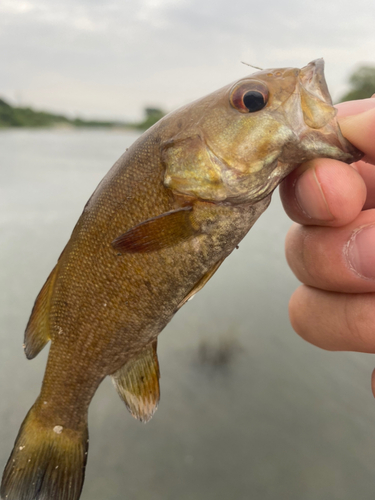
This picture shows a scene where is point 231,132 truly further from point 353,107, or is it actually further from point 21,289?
point 21,289

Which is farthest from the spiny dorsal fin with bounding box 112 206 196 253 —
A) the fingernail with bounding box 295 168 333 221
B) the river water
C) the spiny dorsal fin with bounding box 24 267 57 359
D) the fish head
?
the river water

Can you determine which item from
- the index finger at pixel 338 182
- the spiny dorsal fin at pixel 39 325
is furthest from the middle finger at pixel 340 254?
the spiny dorsal fin at pixel 39 325

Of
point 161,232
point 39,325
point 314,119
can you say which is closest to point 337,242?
point 314,119

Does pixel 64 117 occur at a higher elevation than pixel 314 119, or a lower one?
higher

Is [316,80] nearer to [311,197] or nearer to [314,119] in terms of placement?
[314,119]

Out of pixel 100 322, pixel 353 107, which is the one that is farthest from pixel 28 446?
pixel 353 107

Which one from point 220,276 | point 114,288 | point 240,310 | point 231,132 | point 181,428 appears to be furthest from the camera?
point 220,276

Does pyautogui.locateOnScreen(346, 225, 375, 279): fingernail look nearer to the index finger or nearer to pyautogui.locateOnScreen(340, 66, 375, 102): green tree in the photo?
the index finger
